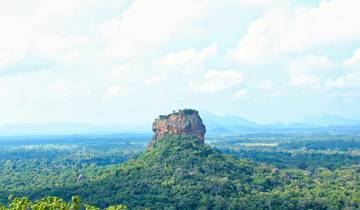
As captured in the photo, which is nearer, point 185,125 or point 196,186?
point 196,186

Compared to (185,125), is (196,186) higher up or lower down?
lower down

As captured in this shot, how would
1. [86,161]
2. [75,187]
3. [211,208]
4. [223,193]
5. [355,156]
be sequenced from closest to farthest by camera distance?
[211,208] < [223,193] < [75,187] < [355,156] < [86,161]

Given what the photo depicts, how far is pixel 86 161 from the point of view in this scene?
115625mm

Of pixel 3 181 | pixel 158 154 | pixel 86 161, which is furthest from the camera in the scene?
pixel 86 161

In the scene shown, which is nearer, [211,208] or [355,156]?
[211,208]

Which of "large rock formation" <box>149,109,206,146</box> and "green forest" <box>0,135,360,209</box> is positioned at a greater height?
"large rock formation" <box>149,109,206,146</box>

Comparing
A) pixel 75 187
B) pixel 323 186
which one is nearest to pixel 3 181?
pixel 75 187

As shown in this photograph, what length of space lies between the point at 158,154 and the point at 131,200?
1620 centimetres

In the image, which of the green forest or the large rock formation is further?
the large rock formation

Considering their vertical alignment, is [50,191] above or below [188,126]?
below

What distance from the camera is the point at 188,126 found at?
229ft

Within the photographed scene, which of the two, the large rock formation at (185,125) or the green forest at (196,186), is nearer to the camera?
the green forest at (196,186)

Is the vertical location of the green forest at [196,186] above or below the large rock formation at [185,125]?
below

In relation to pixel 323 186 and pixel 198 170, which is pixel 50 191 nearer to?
pixel 198 170
